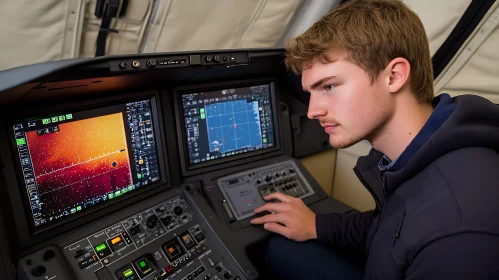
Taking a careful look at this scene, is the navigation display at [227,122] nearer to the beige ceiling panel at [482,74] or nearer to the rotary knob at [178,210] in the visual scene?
the rotary knob at [178,210]

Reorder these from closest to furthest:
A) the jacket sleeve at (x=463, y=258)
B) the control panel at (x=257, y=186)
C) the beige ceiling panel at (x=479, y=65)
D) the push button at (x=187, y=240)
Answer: the jacket sleeve at (x=463, y=258) < the push button at (x=187, y=240) < the control panel at (x=257, y=186) < the beige ceiling panel at (x=479, y=65)

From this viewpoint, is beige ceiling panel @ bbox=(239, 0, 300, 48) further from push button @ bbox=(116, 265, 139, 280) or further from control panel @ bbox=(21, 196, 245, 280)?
push button @ bbox=(116, 265, 139, 280)

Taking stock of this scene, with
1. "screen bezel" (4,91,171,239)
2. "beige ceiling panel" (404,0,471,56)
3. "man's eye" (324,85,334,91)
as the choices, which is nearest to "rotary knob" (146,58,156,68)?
"screen bezel" (4,91,171,239)

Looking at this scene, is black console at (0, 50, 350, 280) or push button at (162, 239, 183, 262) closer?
black console at (0, 50, 350, 280)

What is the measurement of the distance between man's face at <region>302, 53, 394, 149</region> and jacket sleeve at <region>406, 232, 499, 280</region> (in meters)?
0.42

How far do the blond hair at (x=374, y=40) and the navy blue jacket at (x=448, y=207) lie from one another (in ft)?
0.56

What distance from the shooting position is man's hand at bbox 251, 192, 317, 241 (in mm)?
1564

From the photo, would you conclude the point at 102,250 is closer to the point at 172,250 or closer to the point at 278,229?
the point at 172,250

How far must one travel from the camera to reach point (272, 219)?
1.61 metres

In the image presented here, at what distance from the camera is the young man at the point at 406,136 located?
0.84m

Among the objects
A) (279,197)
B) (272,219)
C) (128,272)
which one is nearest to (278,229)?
(272,219)

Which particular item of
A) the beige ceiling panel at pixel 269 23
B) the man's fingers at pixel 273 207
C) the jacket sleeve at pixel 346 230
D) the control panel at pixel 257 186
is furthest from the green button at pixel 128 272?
the beige ceiling panel at pixel 269 23

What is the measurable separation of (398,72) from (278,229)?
2.70 feet

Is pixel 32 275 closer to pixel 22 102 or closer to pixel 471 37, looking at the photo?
pixel 22 102
